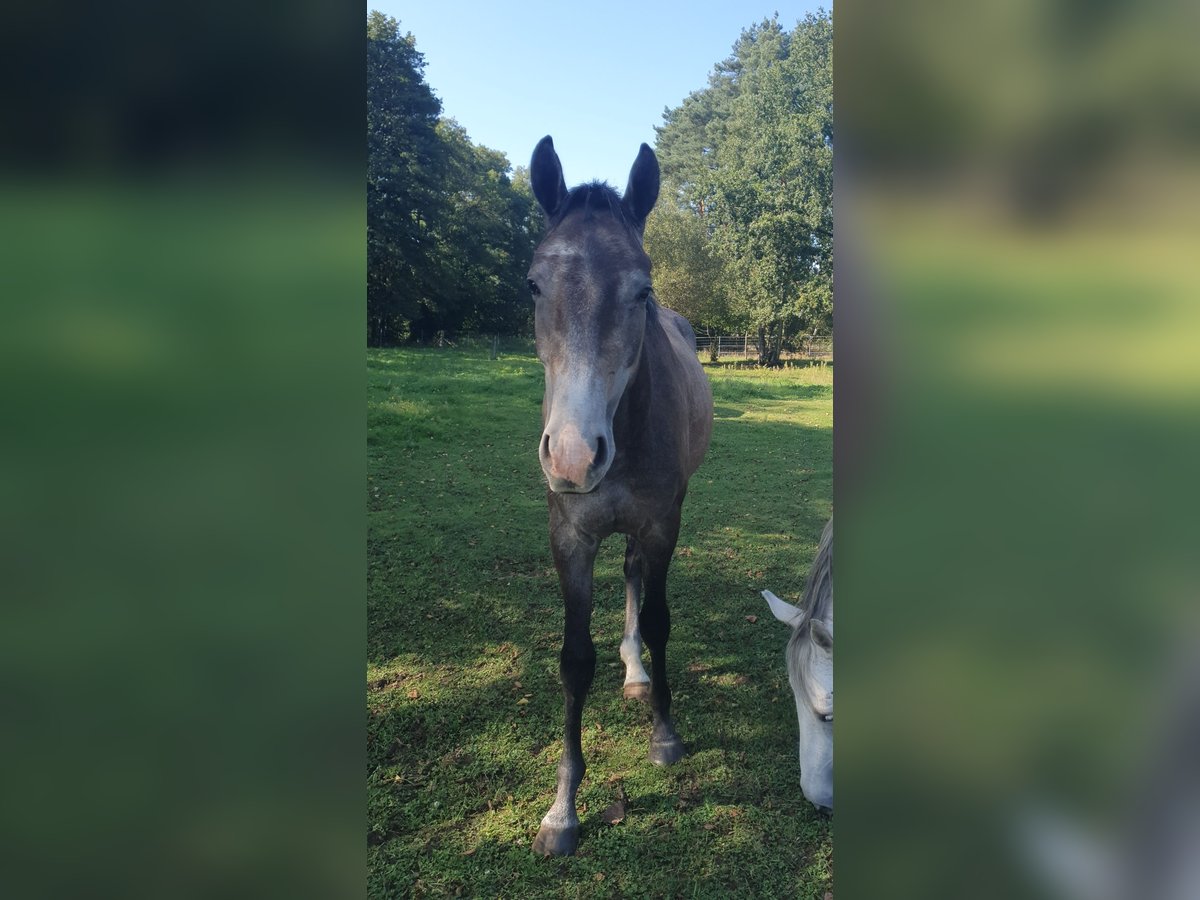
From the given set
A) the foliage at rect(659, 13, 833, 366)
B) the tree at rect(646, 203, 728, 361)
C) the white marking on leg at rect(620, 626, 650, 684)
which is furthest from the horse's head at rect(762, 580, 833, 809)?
the tree at rect(646, 203, 728, 361)

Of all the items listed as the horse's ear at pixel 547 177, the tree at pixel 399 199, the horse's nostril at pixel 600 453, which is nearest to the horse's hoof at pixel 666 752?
the horse's nostril at pixel 600 453

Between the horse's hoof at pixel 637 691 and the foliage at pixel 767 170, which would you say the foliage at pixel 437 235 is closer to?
the foliage at pixel 767 170

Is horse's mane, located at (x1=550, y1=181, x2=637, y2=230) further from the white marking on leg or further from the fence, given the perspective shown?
the white marking on leg

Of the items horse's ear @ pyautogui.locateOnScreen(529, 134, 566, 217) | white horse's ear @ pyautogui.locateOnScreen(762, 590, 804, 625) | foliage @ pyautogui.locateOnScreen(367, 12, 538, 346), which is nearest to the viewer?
horse's ear @ pyautogui.locateOnScreen(529, 134, 566, 217)

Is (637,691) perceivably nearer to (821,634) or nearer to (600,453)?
(821,634)

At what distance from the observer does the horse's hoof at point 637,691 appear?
312 centimetres

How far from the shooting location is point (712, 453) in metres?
5.33

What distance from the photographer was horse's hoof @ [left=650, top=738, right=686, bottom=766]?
8.83 ft

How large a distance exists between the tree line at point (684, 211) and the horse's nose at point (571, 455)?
909mm

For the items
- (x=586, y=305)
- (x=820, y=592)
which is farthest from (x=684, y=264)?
(x=820, y=592)
